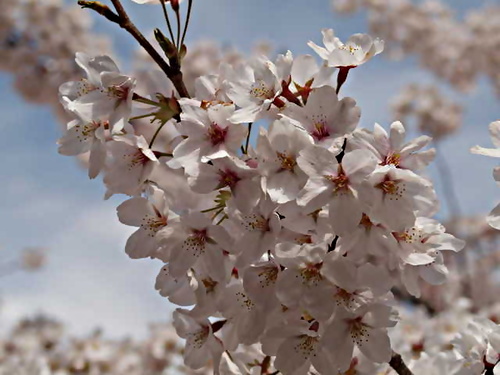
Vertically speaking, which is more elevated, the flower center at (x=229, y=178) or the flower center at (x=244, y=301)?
the flower center at (x=229, y=178)

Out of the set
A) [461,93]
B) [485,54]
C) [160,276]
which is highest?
[160,276]

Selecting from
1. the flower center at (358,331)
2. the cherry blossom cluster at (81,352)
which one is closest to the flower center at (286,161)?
the flower center at (358,331)

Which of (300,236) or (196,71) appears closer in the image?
(300,236)

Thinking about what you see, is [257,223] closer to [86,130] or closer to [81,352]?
[86,130]

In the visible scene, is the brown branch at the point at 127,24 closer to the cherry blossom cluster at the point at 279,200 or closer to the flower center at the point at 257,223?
the cherry blossom cluster at the point at 279,200

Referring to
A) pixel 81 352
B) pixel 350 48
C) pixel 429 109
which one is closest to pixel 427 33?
pixel 429 109

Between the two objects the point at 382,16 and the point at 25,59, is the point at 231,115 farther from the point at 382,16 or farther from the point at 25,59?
the point at 382,16

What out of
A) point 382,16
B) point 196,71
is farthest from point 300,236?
point 382,16

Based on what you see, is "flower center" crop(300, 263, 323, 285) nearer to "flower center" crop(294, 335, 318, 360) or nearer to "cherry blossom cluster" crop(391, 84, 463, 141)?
"flower center" crop(294, 335, 318, 360)
